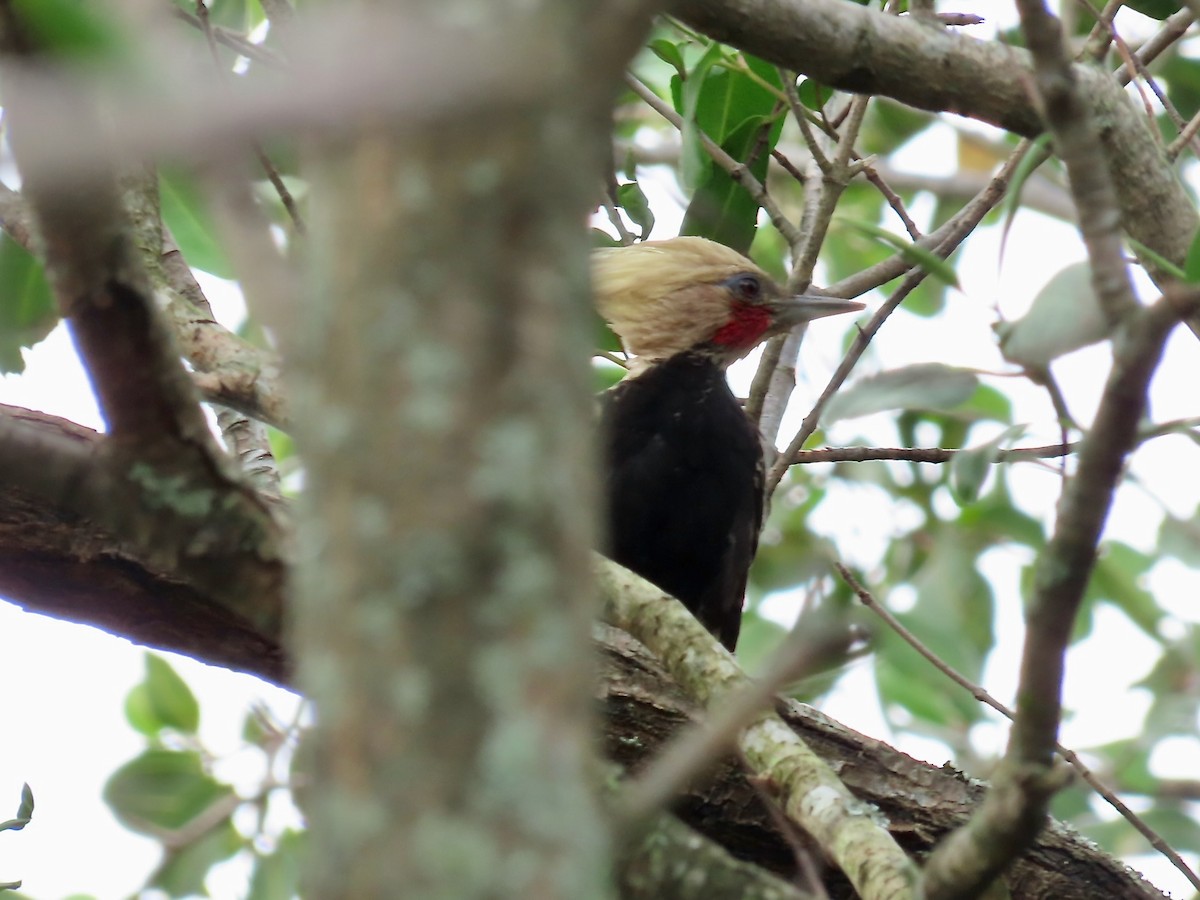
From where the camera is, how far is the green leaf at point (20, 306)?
343 cm

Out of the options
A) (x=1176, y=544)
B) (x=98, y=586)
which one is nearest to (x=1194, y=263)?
(x=98, y=586)

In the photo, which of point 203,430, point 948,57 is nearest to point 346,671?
point 203,430

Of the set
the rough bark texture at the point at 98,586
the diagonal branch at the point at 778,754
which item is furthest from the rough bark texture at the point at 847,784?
the rough bark texture at the point at 98,586

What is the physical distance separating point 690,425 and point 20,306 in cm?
179

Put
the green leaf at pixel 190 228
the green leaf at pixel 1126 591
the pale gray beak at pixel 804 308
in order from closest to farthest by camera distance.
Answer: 1. the green leaf at pixel 190 228
2. the pale gray beak at pixel 804 308
3. the green leaf at pixel 1126 591

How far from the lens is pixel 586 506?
1007 mm

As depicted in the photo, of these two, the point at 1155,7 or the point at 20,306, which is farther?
the point at 20,306

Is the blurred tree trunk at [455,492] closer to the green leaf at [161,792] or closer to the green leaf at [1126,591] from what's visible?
the green leaf at [161,792]

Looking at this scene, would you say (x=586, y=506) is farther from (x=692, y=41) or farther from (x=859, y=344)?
(x=692, y=41)

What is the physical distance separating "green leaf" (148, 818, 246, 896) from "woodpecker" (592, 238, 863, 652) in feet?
4.99

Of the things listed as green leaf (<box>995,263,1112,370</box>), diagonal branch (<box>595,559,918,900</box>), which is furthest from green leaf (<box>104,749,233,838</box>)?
green leaf (<box>995,263,1112,370</box>)

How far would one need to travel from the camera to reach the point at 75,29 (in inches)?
42.9

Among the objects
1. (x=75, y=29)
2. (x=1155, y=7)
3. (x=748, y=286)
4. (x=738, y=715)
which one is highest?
(x=748, y=286)

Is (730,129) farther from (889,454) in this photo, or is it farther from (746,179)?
(889,454)
